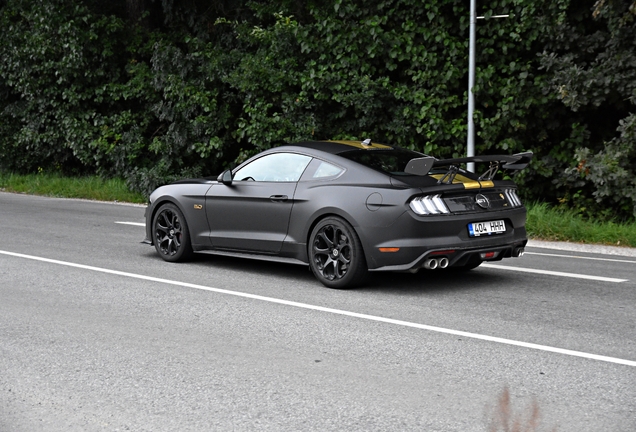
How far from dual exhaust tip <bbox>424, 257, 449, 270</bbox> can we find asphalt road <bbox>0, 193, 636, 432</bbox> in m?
0.28

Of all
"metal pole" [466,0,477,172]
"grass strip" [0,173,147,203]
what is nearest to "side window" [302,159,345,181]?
"metal pole" [466,0,477,172]

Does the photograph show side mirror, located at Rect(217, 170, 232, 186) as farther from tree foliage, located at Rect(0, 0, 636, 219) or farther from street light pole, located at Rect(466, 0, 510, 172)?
tree foliage, located at Rect(0, 0, 636, 219)

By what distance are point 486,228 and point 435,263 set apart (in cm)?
65

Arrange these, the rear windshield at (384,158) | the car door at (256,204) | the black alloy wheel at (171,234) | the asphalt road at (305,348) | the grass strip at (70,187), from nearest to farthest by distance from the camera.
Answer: the asphalt road at (305,348)
the rear windshield at (384,158)
the car door at (256,204)
the black alloy wheel at (171,234)
the grass strip at (70,187)

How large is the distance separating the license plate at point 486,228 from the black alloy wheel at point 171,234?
3.36m

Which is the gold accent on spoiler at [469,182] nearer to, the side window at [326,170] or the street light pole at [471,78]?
the side window at [326,170]

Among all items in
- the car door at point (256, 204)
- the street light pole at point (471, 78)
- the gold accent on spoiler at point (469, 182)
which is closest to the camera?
the gold accent on spoiler at point (469, 182)

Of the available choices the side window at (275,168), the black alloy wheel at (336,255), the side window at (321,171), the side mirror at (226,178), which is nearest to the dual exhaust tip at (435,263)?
the black alloy wheel at (336,255)

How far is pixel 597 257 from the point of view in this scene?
38.0 feet

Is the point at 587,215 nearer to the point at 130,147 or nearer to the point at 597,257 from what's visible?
the point at 597,257

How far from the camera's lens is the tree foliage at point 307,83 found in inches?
631

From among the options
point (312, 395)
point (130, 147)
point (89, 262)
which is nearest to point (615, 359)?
point (312, 395)

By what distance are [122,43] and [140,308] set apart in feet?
54.2

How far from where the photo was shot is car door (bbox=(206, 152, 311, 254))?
9.22 m
